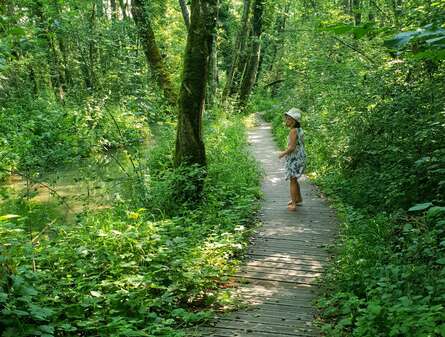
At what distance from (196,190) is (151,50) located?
10030 mm

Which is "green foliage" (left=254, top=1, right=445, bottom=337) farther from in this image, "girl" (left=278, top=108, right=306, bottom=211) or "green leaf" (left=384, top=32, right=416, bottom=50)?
"girl" (left=278, top=108, right=306, bottom=211)

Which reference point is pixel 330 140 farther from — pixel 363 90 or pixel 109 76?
pixel 109 76

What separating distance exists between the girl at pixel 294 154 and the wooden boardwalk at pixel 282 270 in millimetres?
439

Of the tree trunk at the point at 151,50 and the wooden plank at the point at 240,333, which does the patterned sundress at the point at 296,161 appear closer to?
the wooden plank at the point at 240,333

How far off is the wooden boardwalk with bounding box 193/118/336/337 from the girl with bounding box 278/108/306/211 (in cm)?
44

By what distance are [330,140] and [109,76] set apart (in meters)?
7.58

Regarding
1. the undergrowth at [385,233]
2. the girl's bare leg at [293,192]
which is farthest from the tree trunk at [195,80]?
the undergrowth at [385,233]

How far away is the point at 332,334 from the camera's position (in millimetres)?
4254

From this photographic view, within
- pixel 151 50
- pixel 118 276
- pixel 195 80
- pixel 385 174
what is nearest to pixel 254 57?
pixel 151 50

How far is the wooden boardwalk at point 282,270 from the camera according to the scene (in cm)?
467

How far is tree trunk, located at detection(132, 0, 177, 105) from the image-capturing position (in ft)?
53.7

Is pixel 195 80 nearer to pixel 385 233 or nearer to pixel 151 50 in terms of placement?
pixel 385 233

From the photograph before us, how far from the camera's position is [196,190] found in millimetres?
8445

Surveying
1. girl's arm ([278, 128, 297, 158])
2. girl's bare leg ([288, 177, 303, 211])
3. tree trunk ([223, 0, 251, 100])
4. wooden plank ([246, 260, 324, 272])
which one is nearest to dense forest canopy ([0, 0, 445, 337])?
wooden plank ([246, 260, 324, 272])
